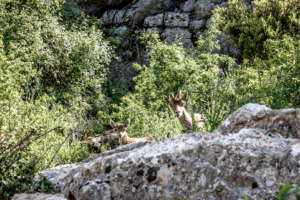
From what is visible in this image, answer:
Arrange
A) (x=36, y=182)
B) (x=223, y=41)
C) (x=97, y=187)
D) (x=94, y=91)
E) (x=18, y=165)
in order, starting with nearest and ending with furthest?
1. (x=97, y=187)
2. (x=36, y=182)
3. (x=18, y=165)
4. (x=94, y=91)
5. (x=223, y=41)

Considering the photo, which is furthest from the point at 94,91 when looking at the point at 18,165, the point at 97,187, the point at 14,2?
the point at 97,187

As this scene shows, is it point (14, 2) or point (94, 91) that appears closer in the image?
point (14, 2)

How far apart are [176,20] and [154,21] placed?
3.96 feet

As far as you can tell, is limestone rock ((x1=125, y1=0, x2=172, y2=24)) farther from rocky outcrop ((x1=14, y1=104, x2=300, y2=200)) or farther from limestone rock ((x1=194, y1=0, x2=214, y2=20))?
rocky outcrop ((x1=14, y1=104, x2=300, y2=200))

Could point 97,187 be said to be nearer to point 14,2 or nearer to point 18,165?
point 18,165

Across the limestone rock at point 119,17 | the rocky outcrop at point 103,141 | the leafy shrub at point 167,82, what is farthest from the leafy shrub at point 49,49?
the limestone rock at point 119,17

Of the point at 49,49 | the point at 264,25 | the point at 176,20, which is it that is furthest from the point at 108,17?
the point at 264,25

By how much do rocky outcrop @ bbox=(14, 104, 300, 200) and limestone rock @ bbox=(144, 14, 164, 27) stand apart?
44.6 feet

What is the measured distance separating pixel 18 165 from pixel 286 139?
A: 2349 mm

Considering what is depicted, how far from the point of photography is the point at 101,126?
1050 centimetres

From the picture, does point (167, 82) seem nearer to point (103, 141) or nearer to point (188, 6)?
point (103, 141)

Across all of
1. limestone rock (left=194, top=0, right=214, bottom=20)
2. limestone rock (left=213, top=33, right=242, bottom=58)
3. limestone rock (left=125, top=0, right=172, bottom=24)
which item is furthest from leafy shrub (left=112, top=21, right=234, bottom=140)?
limestone rock (left=125, top=0, right=172, bottom=24)

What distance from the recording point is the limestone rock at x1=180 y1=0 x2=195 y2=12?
49.0ft

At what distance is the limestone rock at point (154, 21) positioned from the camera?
1507 cm
